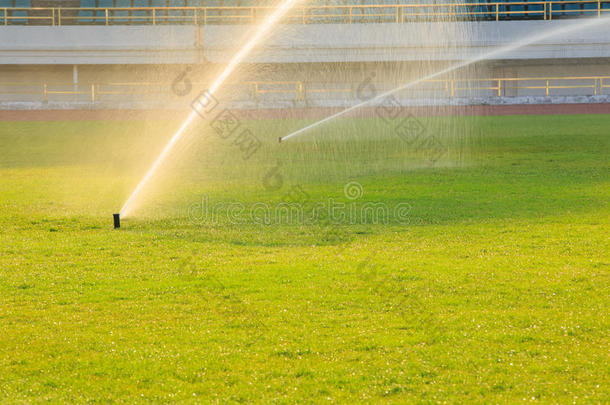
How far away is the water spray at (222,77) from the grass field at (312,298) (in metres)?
1.10

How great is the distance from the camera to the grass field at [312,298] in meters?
3.72

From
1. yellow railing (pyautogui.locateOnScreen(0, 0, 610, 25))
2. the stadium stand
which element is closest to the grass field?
yellow railing (pyautogui.locateOnScreen(0, 0, 610, 25))

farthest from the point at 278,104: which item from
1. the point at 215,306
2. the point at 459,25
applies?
the point at 215,306

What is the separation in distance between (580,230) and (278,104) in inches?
826

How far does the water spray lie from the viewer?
12.4 m

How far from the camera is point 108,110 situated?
1070 inches

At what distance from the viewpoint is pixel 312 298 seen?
5.10 m

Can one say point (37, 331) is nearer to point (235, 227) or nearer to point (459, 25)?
point (235, 227)

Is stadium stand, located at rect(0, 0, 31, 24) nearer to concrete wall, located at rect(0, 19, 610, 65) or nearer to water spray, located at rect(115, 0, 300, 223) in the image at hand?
concrete wall, located at rect(0, 19, 610, 65)

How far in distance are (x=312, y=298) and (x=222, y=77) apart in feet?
100

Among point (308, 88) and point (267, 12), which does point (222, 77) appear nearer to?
point (267, 12)

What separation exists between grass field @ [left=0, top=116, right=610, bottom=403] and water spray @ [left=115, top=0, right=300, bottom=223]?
110 cm

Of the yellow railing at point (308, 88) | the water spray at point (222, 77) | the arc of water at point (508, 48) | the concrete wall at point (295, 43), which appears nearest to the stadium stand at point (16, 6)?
the concrete wall at point (295, 43)

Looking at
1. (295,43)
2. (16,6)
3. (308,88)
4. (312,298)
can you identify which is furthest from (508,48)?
(312,298)
